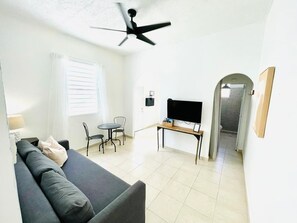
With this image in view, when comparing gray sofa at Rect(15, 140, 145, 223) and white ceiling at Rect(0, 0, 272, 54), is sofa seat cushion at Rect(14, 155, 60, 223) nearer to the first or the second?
gray sofa at Rect(15, 140, 145, 223)

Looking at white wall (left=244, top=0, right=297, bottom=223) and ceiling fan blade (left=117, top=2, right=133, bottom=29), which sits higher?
ceiling fan blade (left=117, top=2, right=133, bottom=29)

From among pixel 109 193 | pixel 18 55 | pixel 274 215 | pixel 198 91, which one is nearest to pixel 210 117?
pixel 198 91

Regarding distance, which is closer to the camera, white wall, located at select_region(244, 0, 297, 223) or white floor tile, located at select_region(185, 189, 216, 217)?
white wall, located at select_region(244, 0, 297, 223)

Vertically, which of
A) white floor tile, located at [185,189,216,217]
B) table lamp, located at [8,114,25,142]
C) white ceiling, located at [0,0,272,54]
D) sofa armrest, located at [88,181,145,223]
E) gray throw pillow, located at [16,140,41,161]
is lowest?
white floor tile, located at [185,189,216,217]

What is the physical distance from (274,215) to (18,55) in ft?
13.4

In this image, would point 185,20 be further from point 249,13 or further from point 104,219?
point 104,219

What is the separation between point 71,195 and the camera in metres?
1.02

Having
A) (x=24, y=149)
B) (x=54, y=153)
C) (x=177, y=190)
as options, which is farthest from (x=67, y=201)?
(x=177, y=190)

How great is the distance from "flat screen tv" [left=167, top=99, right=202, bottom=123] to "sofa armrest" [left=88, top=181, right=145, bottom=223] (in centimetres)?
214

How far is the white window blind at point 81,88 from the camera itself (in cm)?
323

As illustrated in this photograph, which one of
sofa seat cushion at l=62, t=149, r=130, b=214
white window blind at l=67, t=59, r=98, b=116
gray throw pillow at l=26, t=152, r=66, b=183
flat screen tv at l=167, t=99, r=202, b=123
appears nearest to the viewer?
gray throw pillow at l=26, t=152, r=66, b=183

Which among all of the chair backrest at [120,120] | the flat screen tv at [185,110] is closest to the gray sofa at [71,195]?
the flat screen tv at [185,110]

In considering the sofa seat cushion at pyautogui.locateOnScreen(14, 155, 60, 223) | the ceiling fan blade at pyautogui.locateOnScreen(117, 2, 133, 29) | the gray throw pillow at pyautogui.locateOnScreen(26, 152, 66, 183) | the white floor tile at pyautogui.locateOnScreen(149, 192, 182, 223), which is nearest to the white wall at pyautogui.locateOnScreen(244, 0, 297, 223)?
the white floor tile at pyautogui.locateOnScreen(149, 192, 182, 223)

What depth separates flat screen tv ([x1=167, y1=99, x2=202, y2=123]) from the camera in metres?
3.01
